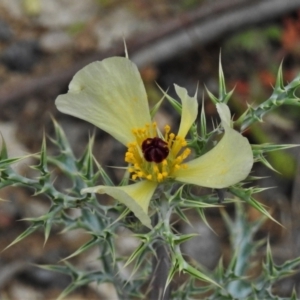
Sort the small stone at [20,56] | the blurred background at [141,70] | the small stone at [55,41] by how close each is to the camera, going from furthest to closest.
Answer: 1. the small stone at [55,41]
2. the small stone at [20,56]
3. the blurred background at [141,70]

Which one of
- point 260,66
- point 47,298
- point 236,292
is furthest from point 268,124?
point 236,292

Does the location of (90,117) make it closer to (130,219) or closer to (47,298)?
(130,219)

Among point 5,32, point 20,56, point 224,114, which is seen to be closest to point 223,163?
point 224,114

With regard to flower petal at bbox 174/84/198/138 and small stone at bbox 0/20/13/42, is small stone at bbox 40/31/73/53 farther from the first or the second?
flower petal at bbox 174/84/198/138

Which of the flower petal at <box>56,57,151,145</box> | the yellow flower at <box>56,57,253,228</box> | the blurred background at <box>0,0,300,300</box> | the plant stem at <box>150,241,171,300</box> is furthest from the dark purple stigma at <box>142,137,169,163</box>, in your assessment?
the blurred background at <box>0,0,300,300</box>

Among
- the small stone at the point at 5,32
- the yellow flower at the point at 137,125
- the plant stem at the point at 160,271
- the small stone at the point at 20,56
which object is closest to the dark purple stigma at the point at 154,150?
the yellow flower at the point at 137,125

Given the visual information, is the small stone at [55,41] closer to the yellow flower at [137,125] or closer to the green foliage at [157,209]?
the green foliage at [157,209]

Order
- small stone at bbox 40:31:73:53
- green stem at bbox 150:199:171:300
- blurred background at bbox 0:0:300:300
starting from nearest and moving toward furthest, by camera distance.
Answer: green stem at bbox 150:199:171:300 → blurred background at bbox 0:0:300:300 → small stone at bbox 40:31:73:53
